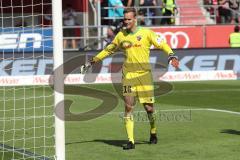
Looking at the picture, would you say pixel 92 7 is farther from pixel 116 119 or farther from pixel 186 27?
pixel 116 119

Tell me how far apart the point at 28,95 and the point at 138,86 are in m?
9.96

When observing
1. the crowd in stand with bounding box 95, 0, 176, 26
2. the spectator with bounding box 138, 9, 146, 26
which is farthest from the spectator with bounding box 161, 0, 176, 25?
the spectator with bounding box 138, 9, 146, 26

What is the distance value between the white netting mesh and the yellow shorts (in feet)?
4.72

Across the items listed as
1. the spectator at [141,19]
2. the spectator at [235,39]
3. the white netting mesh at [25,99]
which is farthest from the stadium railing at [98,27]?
the spectator at [235,39]

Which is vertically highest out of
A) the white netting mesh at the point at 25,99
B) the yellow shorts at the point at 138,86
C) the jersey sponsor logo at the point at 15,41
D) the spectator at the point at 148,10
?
the spectator at the point at 148,10

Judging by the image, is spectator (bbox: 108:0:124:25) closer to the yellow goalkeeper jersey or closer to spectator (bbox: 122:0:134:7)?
spectator (bbox: 122:0:134:7)

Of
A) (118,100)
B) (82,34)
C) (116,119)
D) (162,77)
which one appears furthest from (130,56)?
(82,34)

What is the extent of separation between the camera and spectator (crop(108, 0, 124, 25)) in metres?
31.4

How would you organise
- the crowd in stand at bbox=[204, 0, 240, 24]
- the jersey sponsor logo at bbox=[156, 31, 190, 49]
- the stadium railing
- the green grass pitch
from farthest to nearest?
the crowd in stand at bbox=[204, 0, 240, 24] < the jersey sponsor logo at bbox=[156, 31, 190, 49] < the stadium railing < the green grass pitch

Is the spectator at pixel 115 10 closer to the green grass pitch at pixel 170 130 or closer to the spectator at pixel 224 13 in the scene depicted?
the spectator at pixel 224 13

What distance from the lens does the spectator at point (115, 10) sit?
31.4 m

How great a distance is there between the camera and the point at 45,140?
44.8ft

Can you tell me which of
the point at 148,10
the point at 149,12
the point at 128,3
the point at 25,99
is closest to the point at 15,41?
the point at 25,99

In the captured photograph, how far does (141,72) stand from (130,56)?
0.35 metres
